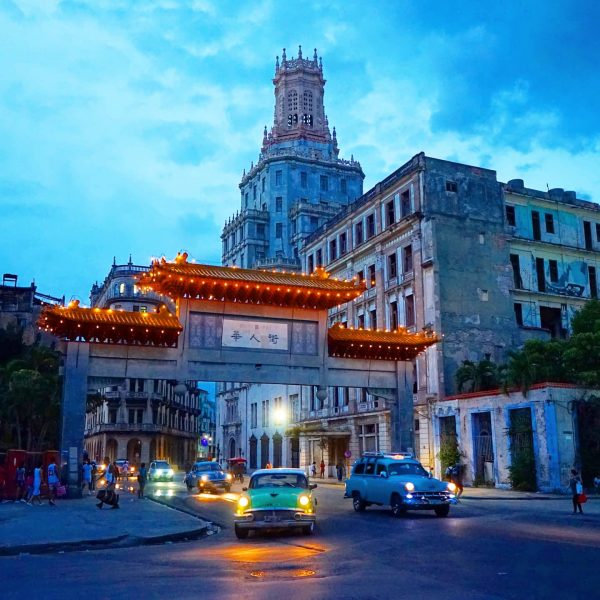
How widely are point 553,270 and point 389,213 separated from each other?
12869 millimetres

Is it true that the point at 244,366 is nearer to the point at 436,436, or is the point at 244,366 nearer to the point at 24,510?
the point at 24,510

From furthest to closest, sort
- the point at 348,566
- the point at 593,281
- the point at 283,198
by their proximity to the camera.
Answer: the point at 283,198
the point at 593,281
the point at 348,566

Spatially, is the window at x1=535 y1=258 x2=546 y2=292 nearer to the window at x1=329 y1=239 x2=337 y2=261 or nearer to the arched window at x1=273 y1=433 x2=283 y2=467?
the window at x1=329 y1=239 x2=337 y2=261

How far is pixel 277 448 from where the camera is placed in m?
69.4

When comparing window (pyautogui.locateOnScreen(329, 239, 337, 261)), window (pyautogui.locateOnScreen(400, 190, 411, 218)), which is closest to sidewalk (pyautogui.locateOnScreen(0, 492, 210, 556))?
window (pyautogui.locateOnScreen(400, 190, 411, 218))

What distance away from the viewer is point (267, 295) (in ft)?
97.4

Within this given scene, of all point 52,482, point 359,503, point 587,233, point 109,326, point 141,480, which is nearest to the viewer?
point 359,503

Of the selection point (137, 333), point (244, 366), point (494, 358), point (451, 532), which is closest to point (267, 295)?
point (244, 366)

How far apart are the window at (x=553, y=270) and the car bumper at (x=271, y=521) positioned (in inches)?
1519

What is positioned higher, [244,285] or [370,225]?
[370,225]

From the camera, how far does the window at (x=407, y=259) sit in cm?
4828

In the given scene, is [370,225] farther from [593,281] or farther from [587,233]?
[593,281]

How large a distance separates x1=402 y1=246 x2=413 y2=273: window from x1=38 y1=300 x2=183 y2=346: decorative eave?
24.0 m

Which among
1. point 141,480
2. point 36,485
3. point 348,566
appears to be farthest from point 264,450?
point 348,566
